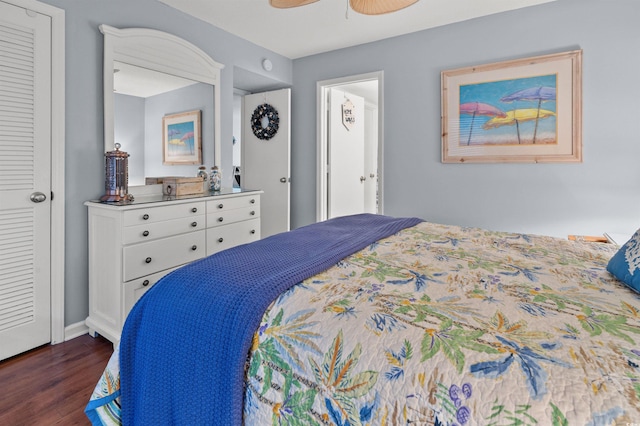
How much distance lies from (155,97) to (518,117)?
2973mm

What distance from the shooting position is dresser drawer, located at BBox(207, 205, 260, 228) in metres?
2.76

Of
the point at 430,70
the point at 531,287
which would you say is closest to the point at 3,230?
the point at 531,287

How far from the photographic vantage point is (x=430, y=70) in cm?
344

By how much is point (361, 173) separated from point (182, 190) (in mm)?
2841

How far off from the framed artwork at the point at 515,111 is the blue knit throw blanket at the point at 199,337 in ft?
8.10

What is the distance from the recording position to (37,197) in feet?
6.99

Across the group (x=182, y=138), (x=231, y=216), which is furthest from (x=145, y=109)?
(x=231, y=216)

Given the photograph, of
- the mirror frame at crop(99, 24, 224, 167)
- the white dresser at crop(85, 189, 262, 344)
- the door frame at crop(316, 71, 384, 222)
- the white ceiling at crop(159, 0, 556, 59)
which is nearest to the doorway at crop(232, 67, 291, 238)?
the door frame at crop(316, 71, 384, 222)

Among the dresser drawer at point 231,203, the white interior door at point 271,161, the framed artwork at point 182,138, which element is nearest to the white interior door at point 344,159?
the white interior door at point 271,161

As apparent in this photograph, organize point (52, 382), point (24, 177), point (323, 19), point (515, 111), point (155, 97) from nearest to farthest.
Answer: point (52, 382), point (24, 177), point (155, 97), point (515, 111), point (323, 19)

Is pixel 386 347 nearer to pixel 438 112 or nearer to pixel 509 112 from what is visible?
pixel 509 112

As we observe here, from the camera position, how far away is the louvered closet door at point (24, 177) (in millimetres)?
2004

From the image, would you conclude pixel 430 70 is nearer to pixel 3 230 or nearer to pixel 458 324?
pixel 458 324

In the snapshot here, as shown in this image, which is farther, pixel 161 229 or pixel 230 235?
pixel 230 235
